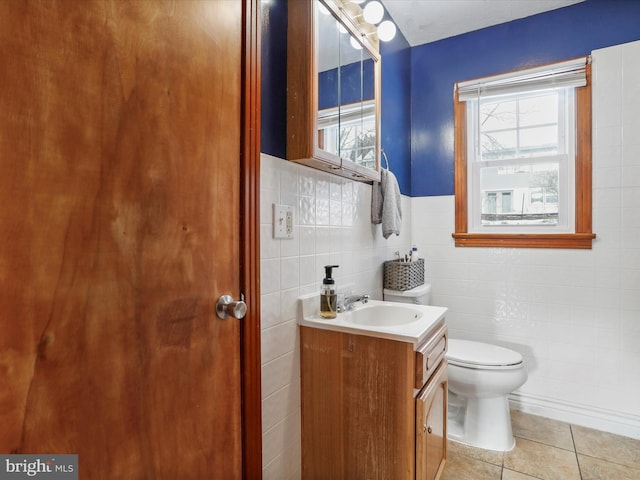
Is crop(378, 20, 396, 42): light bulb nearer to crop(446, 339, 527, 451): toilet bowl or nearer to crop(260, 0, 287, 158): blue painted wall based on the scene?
crop(260, 0, 287, 158): blue painted wall

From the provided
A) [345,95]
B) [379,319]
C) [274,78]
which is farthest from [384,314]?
[274,78]

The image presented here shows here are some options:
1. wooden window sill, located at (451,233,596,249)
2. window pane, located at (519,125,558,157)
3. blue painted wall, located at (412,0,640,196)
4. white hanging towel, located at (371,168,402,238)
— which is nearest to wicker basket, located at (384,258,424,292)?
white hanging towel, located at (371,168,402,238)

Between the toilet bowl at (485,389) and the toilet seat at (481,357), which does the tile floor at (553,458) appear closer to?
the toilet bowl at (485,389)

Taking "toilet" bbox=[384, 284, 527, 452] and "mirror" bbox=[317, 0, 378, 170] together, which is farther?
"toilet" bbox=[384, 284, 527, 452]

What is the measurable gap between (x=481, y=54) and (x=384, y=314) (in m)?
1.92

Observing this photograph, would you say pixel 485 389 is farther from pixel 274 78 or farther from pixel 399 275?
pixel 274 78

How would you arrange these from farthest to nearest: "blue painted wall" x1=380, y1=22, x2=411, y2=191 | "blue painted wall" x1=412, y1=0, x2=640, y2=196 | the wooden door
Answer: "blue painted wall" x1=380, y1=22, x2=411, y2=191 < "blue painted wall" x1=412, y1=0, x2=640, y2=196 < the wooden door

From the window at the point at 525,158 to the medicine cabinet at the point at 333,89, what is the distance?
3.07 ft

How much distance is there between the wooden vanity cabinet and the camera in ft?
3.94

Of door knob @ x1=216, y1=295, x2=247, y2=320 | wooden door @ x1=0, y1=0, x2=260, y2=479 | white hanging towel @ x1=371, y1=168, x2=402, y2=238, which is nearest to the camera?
wooden door @ x1=0, y1=0, x2=260, y2=479

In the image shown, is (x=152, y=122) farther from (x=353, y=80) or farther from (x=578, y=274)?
(x=578, y=274)

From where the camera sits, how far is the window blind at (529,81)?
208 cm

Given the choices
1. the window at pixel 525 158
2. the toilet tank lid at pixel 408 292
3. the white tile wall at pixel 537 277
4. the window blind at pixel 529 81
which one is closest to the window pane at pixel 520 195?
the window at pixel 525 158

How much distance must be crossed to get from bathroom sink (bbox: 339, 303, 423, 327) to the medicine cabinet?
2.05 ft
